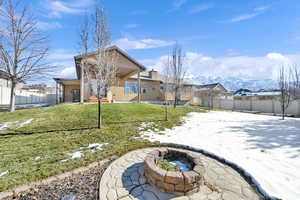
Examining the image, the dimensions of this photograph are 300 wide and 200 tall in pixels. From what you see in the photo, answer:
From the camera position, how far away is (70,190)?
6.84 feet

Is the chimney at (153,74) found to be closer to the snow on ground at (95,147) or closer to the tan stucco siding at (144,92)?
the tan stucco siding at (144,92)

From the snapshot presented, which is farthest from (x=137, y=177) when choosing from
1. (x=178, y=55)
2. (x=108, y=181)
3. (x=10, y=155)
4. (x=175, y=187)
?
(x=178, y=55)

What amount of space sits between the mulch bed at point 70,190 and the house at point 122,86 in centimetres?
1009

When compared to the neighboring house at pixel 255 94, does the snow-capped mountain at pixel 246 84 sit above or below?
above

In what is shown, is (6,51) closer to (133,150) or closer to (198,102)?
(133,150)

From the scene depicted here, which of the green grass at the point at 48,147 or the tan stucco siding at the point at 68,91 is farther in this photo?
the tan stucco siding at the point at 68,91

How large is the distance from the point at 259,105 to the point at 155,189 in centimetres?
2017

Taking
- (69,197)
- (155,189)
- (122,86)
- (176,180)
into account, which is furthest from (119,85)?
(176,180)

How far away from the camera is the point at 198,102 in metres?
23.8

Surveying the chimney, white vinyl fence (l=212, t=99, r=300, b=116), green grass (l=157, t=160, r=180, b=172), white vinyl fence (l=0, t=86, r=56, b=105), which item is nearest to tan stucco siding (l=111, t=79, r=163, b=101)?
the chimney

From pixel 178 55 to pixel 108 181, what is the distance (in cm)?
1241

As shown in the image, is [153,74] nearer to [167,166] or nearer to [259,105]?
[259,105]

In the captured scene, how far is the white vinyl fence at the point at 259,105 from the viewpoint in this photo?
43.7 feet

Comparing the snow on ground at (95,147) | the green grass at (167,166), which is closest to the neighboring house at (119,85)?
the snow on ground at (95,147)
